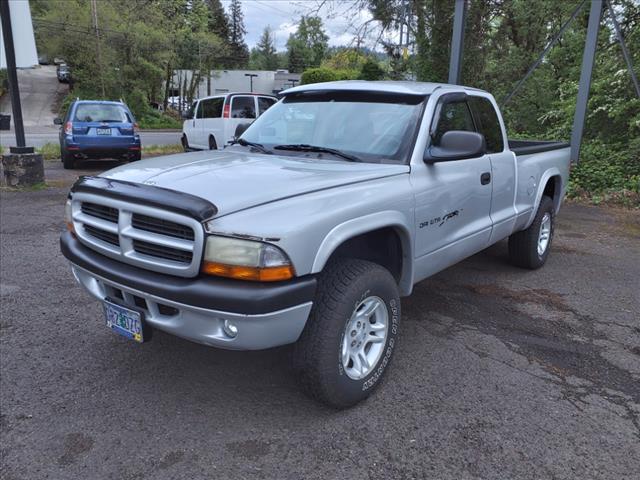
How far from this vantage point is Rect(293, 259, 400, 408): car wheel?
8.84 feet

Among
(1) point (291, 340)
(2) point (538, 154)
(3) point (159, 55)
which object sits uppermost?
(3) point (159, 55)

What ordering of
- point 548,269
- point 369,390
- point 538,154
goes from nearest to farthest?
point 369,390
point 538,154
point 548,269

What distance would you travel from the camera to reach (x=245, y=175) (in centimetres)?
297

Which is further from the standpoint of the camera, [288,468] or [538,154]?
[538,154]

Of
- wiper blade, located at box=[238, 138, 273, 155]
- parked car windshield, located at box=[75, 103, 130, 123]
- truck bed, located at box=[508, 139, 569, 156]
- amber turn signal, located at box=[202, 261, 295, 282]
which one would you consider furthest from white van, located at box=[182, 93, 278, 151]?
amber turn signal, located at box=[202, 261, 295, 282]

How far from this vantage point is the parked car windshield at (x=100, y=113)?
12.2 meters

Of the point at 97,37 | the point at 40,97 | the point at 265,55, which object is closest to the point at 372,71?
the point at 97,37

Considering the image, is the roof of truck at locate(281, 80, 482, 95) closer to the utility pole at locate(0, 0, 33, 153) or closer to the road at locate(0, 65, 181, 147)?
the utility pole at locate(0, 0, 33, 153)

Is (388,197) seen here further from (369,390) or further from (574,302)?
(574,302)

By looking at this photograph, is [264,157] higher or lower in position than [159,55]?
lower

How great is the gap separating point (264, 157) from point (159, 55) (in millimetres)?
41429

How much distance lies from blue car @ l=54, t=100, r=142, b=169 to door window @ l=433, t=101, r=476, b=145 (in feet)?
32.2

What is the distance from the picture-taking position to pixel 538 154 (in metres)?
5.39

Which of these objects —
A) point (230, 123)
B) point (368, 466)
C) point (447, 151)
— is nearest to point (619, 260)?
point (447, 151)
